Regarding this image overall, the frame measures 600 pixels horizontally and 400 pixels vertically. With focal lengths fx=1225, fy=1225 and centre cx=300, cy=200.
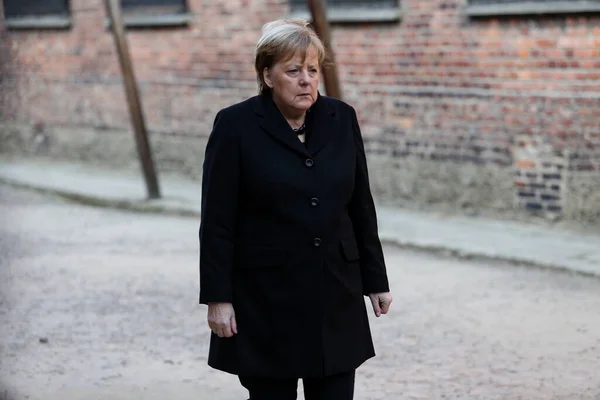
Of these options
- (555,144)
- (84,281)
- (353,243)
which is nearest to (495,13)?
(555,144)

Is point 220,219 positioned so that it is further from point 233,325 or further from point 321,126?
point 321,126

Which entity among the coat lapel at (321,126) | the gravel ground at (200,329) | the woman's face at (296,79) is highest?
the woman's face at (296,79)

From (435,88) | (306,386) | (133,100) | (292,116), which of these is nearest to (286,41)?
(292,116)

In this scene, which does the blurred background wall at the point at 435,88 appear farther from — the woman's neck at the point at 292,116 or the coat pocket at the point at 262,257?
the coat pocket at the point at 262,257

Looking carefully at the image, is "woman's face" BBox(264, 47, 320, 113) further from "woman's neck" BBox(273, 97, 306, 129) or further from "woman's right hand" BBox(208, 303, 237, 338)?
"woman's right hand" BBox(208, 303, 237, 338)

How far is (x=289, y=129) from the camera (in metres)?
3.63

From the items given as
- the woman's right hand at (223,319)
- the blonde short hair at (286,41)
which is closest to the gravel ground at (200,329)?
the woman's right hand at (223,319)

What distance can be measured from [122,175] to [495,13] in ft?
21.6

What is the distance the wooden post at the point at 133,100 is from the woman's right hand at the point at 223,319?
9.69 m

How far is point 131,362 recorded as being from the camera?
6.37 metres

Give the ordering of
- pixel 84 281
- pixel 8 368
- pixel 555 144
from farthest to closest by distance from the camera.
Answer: pixel 555 144 → pixel 84 281 → pixel 8 368

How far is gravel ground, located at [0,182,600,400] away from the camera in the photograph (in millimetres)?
5836

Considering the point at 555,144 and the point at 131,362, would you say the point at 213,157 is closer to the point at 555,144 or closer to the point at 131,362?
the point at 131,362

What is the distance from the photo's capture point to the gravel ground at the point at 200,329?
19.1 ft
